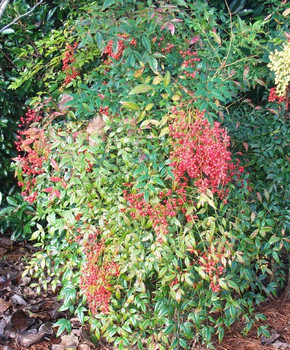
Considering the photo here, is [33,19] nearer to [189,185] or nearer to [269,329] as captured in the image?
[189,185]

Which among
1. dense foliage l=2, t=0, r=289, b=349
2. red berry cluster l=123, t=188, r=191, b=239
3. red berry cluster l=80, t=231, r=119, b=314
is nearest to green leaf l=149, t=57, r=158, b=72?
dense foliage l=2, t=0, r=289, b=349

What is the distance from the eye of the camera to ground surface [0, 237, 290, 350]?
8.48 feet

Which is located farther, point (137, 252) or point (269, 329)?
point (269, 329)

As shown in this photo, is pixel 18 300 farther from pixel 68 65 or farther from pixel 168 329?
pixel 68 65

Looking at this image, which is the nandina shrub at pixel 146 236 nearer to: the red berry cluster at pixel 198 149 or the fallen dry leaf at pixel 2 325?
the red berry cluster at pixel 198 149

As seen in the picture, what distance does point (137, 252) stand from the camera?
231 cm

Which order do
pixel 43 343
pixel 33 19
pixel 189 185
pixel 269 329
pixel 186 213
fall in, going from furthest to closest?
pixel 33 19
pixel 269 329
pixel 43 343
pixel 189 185
pixel 186 213

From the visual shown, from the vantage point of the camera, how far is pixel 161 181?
2121mm

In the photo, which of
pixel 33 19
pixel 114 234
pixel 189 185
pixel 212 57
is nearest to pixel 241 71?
pixel 212 57

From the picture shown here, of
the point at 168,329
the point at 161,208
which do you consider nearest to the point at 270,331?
the point at 168,329

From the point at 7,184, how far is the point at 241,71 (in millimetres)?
2054

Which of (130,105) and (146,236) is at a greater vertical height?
(130,105)

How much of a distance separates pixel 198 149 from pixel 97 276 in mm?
860

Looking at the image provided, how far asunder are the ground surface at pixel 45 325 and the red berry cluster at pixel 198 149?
1093 millimetres
